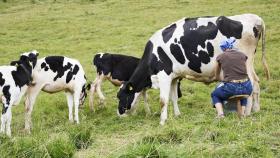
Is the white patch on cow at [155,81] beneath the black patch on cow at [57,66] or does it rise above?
beneath

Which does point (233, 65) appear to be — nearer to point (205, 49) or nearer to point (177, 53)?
point (205, 49)

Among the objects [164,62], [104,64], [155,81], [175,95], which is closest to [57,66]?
[104,64]

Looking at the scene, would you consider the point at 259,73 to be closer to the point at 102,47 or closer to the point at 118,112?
the point at 118,112

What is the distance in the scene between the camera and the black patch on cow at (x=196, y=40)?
38.3 ft

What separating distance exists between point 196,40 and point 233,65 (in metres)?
1.95

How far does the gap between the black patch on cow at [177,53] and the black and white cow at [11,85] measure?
11.6 feet

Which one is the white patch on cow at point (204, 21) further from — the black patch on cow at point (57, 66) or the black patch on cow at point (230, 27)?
the black patch on cow at point (57, 66)

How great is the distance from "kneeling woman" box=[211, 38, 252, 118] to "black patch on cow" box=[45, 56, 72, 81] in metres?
4.62

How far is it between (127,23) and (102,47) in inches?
258

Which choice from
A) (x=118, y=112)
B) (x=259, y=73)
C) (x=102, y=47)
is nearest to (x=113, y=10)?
(x=102, y=47)

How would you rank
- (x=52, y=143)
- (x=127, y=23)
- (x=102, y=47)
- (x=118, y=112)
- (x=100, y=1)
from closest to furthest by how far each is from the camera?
(x=52, y=143)
(x=118, y=112)
(x=102, y=47)
(x=127, y=23)
(x=100, y=1)

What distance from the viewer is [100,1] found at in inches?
1666

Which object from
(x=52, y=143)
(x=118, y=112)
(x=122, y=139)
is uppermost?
(x=52, y=143)

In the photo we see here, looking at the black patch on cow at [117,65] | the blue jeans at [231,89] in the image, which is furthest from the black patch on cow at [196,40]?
the black patch on cow at [117,65]
